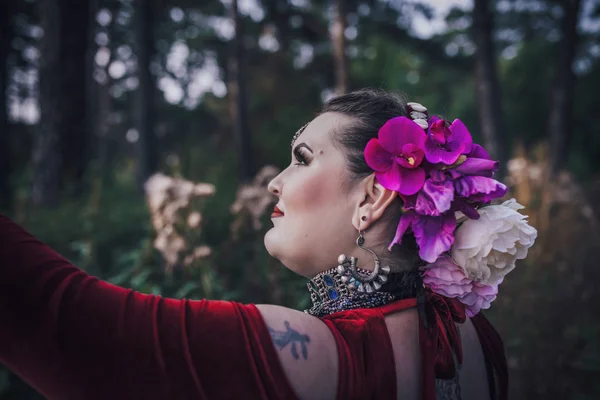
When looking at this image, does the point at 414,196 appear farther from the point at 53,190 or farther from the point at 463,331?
the point at 53,190

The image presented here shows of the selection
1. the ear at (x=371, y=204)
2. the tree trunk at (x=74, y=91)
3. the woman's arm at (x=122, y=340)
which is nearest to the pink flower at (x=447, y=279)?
the ear at (x=371, y=204)

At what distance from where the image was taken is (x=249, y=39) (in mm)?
18531

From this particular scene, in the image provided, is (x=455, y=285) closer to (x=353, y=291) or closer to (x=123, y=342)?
(x=353, y=291)

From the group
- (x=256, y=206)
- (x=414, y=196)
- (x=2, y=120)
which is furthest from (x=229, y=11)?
(x=414, y=196)

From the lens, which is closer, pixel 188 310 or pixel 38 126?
pixel 188 310

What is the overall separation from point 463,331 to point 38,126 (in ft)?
19.4

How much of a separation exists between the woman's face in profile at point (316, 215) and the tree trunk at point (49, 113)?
5.31 meters

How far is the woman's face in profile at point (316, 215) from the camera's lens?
1315 mm

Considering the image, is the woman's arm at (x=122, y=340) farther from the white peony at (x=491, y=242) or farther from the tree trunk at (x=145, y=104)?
the tree trunk at (x=145, y=104)

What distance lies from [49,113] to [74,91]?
0.41 meters

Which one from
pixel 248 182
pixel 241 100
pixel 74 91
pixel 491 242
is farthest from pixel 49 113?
pixel 491 242

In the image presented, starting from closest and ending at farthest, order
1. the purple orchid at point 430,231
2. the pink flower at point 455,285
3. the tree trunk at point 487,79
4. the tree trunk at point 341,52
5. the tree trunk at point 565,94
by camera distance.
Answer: the purple orchid at point 430,231, the pink flower at point 455,285, the tree trunk at point 341,52, the tree trunk at point 487,79, the tree trunk at point 565,94

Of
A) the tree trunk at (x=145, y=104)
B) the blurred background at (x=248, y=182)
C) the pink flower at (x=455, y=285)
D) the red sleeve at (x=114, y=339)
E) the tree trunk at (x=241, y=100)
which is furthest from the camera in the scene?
the tree trunk at (x=145, y=104)

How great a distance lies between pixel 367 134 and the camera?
1390 mm
